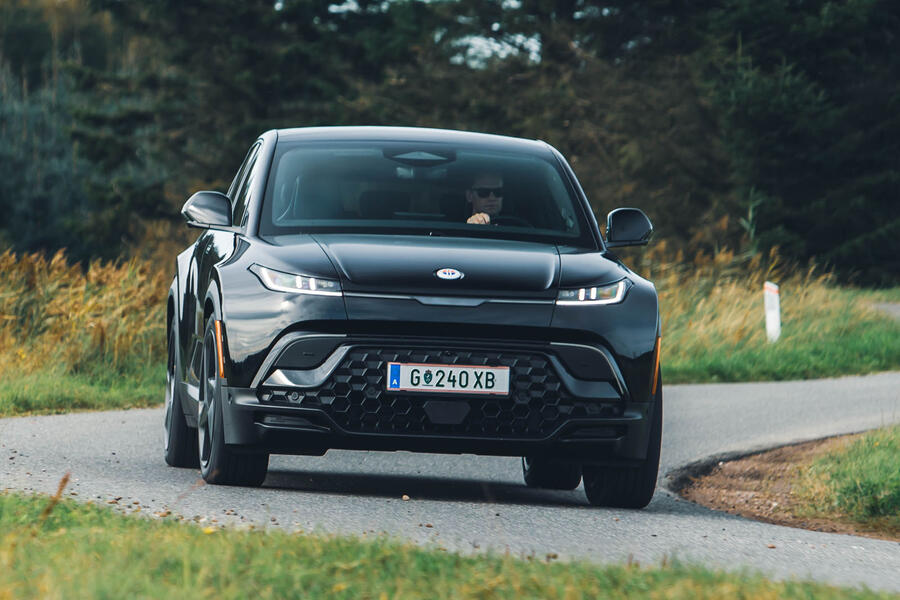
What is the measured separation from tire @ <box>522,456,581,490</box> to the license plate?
1896 millimetres

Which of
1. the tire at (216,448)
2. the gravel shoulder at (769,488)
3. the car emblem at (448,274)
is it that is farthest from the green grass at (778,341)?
the car emblem at (448,274)

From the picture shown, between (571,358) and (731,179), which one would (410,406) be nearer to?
(571,358)

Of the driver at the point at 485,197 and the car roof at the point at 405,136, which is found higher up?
the car roof at the point at 405,136

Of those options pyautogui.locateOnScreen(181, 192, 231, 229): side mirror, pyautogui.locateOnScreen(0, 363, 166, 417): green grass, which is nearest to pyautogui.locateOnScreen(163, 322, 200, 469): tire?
pyautogui.locateOnScreen(181, 192, 231, 229): side mirror

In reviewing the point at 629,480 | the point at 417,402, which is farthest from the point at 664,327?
the point at 417,402

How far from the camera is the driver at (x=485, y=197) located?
7.77 metres

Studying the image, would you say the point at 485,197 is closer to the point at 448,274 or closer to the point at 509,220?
the point at 509,220

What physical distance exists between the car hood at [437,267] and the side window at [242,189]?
0.96 meters

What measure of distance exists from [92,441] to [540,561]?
5170 mm

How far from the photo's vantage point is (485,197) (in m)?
7.89

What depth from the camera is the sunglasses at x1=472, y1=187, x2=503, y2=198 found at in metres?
7.88

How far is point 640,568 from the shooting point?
17.0ft

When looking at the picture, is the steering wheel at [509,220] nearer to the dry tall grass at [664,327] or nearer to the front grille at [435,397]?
the front grille at [435,397]

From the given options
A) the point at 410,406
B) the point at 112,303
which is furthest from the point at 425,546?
the point at 112,303
